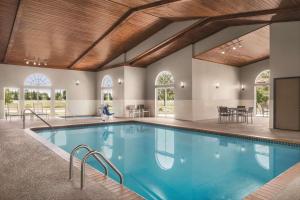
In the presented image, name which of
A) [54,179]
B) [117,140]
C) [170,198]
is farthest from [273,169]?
[117,140]

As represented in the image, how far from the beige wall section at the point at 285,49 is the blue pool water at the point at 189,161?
3.08 meters

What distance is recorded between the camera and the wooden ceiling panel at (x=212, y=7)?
588 centimetres

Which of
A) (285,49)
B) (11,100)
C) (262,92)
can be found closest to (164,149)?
Result: (285,49)

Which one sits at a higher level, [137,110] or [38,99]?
[38,99]

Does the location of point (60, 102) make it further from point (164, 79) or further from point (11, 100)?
point (164, 79)

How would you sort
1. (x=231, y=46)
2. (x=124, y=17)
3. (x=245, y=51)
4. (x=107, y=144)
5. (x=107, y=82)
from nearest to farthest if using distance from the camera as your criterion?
(x=107, y=144) → (x=124, y=17) → (x=231, y=46) → (x=245, y=51) → (x=107, y=82)

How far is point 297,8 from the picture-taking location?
6129 millimetres

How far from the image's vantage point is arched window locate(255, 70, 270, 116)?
1291 cm

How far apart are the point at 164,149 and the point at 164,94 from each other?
259 inches

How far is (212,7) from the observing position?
645 cm

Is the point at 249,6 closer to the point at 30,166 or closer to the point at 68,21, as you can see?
the point at 68,21

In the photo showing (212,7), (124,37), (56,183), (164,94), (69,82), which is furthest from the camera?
(69,82)

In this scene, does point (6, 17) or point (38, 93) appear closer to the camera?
point (6, 17)

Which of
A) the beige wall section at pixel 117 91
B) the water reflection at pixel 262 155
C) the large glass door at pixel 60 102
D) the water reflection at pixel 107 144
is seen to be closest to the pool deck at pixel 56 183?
the water reflection at pixel 262 155
